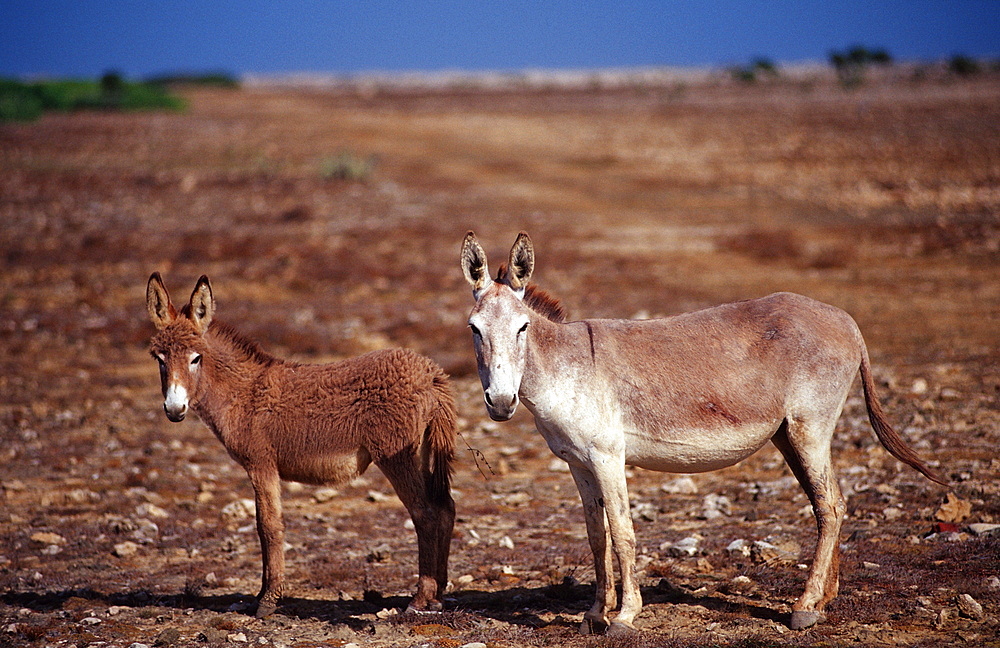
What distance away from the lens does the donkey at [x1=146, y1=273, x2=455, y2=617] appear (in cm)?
690

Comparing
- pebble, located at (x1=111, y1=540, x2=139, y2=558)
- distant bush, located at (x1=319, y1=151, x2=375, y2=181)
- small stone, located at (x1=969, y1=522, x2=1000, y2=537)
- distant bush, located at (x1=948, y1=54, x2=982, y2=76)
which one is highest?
distant bush, located at (x1=948, y1=54, x2=982, y2=76)

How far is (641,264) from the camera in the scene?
66.6ft

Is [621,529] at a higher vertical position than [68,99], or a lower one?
lower

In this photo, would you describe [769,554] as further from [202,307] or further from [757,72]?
[757,72]

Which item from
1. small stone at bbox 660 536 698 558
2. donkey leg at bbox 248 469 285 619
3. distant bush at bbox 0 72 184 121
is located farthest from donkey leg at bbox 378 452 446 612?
distant bush at bbox 0 72 184 121

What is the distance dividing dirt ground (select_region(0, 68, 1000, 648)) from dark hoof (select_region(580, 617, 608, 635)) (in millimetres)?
252

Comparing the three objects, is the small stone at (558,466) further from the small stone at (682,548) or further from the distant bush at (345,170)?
the distant bush at (345,170)

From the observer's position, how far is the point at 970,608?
6.13 meters

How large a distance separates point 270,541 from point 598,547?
253 cm

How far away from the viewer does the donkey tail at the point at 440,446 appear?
22.8 ft

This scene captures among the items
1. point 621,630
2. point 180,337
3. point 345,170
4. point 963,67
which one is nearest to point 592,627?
point 621,630

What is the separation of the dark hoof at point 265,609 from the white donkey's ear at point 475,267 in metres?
2.89

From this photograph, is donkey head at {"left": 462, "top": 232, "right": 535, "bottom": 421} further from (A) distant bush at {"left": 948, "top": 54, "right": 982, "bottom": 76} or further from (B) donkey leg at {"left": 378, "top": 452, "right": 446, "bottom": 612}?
(A) distant bush at {"left": 948, "top": 54, "right": 982, "bottom": 76}

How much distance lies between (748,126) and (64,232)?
32.6 metres
